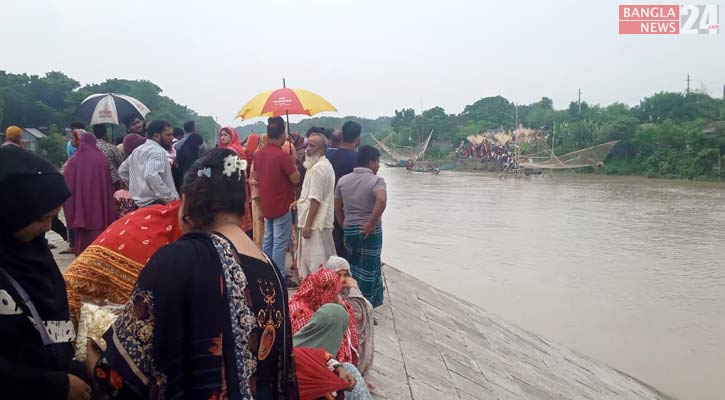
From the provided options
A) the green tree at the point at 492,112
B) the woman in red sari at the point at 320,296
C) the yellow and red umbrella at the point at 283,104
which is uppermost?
the green tree at the point at 492,112

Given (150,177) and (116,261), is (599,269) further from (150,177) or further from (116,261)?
(116,261)

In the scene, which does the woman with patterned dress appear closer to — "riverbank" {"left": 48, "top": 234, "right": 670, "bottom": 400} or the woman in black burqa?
the woman in black burqa

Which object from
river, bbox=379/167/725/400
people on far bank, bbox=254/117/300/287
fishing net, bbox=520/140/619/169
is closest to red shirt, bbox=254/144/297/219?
people on far bank, bbox=254/117/300/287

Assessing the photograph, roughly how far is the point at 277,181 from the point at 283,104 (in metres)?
1.08

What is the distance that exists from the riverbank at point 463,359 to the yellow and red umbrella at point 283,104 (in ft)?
6.70

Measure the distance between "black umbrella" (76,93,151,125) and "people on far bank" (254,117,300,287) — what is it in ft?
→ 8.35

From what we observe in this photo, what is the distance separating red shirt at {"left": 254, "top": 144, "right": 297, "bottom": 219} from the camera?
4641mm

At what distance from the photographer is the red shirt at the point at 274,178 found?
464 cm

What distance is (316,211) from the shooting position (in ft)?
14.3

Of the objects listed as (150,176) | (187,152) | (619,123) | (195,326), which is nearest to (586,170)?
(619,123)

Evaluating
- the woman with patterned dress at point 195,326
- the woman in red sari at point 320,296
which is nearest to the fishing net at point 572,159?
the woman in red sari at point 320,296

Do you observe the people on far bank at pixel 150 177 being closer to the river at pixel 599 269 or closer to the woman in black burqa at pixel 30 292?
the woman in black burqa at pixel 30 292

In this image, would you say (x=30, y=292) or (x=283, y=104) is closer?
(x=30, y=292)

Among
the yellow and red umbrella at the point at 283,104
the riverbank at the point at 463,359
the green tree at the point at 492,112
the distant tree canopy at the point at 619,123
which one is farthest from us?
the green tree at the point at 492,112
